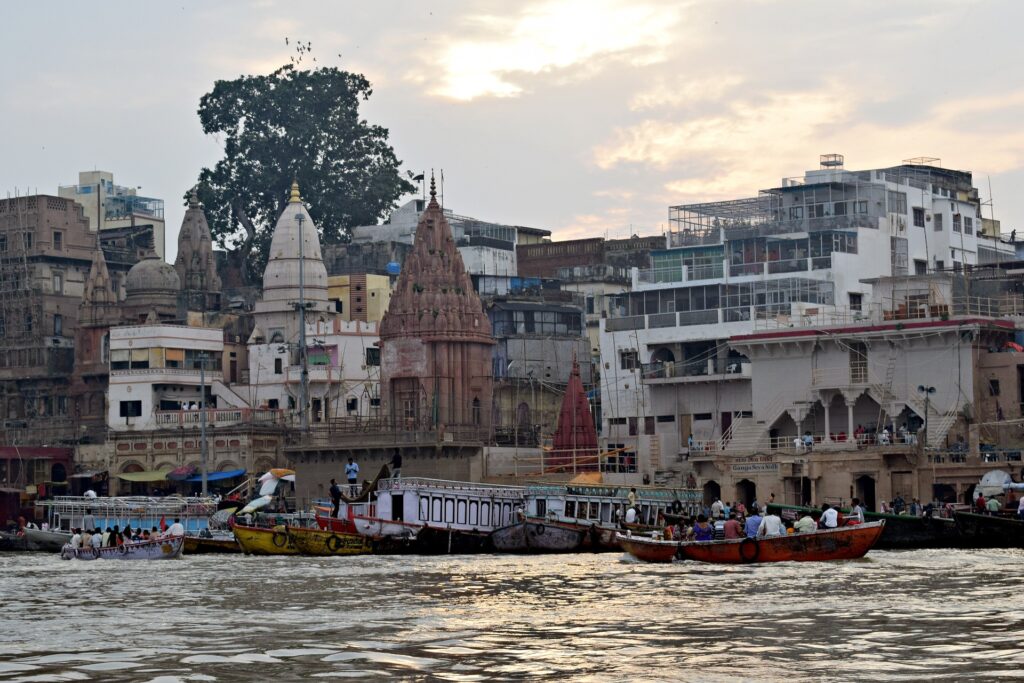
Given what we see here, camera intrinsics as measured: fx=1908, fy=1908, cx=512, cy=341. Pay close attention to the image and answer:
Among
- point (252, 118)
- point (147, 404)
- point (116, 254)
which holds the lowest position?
point (147, 404)

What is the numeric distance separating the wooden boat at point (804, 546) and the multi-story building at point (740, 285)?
2443cm

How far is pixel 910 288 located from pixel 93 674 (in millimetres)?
51070

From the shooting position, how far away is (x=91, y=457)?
8956 cm

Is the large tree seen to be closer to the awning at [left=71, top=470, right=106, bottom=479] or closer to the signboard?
the awning at [left=71, top=470, right=106, bottom=479]

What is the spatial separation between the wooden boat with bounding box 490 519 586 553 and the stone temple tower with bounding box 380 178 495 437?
776 inches

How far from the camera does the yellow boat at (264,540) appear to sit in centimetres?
5950

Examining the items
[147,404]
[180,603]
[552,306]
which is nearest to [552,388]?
[552,306]

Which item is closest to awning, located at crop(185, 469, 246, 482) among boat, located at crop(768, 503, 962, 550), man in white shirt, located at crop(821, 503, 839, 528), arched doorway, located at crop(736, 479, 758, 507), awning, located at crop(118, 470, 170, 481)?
awning, located at crop(118, 470, 170, 481)

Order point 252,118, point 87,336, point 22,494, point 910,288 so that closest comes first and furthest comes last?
point 910,288
point 22,494
point 87,336
point 252,118

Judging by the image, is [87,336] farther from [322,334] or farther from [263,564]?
[263,564]

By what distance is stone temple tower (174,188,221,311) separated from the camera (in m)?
103

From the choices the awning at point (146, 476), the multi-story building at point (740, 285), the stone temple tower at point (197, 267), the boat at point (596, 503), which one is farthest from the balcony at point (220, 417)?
the boat at point (596, 503)

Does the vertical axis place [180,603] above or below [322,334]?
below

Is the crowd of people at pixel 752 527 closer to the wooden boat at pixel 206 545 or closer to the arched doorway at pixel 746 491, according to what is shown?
the arched doorway at pixel 746 491
